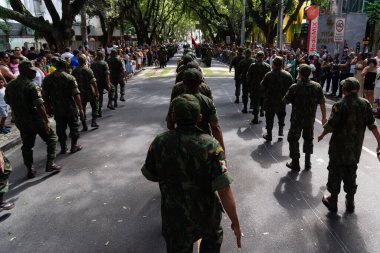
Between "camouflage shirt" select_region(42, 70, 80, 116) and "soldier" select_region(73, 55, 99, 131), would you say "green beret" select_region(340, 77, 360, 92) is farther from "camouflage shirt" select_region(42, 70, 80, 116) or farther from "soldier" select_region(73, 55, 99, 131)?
"soldier" select_region(73, 55, 99, 131)

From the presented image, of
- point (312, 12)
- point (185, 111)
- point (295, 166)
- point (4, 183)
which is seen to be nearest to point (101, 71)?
point (4, 183)

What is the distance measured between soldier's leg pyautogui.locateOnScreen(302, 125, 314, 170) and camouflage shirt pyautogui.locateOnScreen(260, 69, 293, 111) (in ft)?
5.04

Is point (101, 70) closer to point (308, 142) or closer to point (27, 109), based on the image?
point (27, 109)

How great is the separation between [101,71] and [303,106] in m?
6.32

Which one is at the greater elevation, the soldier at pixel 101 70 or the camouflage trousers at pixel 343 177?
the soldier at pixel 101 70

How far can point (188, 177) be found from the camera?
2.53 meters

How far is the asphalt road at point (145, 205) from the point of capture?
411 centimetres

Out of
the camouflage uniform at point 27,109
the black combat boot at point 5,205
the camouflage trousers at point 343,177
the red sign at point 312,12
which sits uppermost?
the red sign at point 312,12

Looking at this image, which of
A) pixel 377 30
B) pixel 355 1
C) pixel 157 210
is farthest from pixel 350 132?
pixel 355 1

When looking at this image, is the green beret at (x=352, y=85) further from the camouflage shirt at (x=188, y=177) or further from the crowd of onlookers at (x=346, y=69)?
the crowd of onlookers at (x=346, y=69)

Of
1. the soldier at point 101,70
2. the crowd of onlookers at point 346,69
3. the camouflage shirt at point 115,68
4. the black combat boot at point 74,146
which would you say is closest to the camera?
the black combat boot at point 74,146

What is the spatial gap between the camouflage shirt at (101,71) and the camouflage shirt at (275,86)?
4752 mm

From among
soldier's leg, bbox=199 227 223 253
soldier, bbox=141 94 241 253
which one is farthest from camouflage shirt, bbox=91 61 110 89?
soldier's leg, bbox=199 227 223 253

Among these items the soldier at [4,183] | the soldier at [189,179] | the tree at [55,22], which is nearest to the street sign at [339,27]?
the tree at [55,22]
